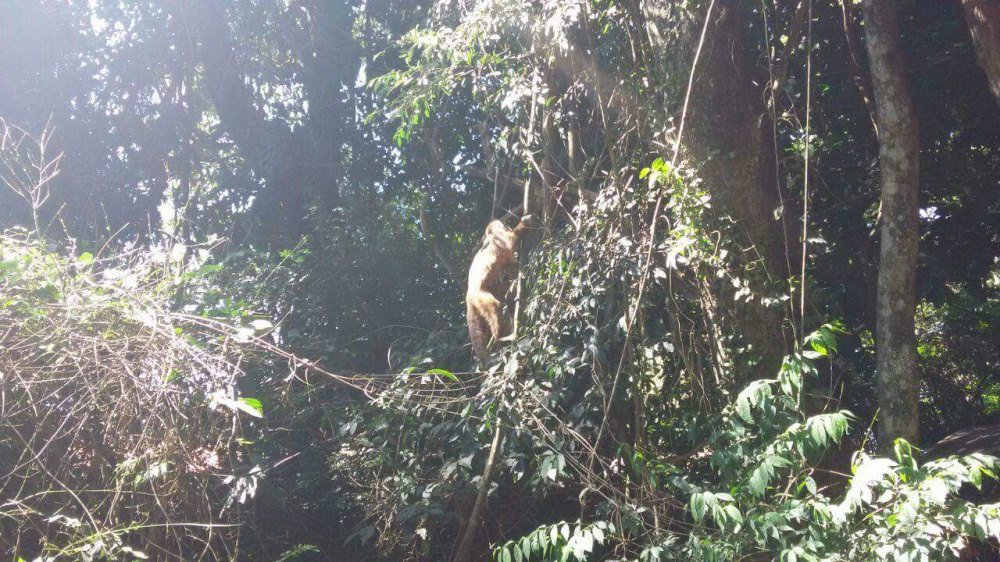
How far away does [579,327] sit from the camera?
14.6 feet

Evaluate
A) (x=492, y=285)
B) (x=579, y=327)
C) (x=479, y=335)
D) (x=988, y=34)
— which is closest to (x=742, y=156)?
(x=988, y=34)

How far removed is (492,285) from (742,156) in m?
1.89

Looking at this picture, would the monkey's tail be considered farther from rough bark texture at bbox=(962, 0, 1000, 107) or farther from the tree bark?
rough bark texture at bbox=(962, 0, 1000, 107)

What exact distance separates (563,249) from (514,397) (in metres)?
1.02

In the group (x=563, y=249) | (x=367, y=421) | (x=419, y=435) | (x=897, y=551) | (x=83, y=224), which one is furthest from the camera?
(x=83, y=224)

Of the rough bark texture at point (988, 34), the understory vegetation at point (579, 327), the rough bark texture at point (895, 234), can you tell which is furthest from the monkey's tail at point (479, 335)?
the rough bark texture at point (988, 34)

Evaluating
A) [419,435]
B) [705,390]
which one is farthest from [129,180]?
[705,390]

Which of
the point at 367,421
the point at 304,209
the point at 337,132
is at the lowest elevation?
the point at 367,421

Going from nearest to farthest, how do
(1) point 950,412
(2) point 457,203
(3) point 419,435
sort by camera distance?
(3) point 419,435
(1) point 950,412
(2) point 457,203

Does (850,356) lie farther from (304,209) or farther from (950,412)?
(304,209)

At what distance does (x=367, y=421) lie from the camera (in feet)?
17.5

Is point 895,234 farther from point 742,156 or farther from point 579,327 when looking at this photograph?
point 579,327

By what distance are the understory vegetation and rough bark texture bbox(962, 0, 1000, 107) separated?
1 cm

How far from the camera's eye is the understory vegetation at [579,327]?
3398 millimetres
